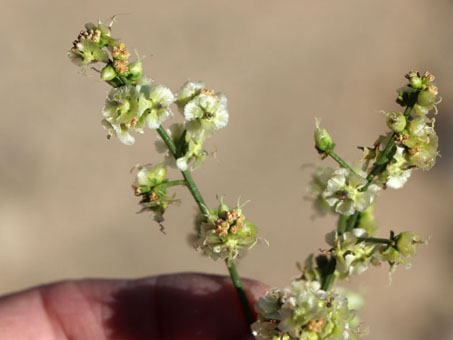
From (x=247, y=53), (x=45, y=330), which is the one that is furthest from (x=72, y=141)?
(x=45, y=330)

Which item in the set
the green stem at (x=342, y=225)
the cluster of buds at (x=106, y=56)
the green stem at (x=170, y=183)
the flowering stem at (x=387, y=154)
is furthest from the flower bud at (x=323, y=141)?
the cluster of buds at (x=106, y=56)

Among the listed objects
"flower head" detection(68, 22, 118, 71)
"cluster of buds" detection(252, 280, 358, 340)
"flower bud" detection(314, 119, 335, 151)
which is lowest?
"cluster of buds" detection(252, 280, 358, 340)

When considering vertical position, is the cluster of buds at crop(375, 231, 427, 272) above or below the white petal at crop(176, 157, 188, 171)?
below

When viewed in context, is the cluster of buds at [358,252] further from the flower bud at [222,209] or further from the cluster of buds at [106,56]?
the cluster of buds at [106,56]

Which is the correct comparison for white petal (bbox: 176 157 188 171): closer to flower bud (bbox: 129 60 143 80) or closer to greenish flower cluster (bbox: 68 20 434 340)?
greenish flower cluster (bbox: 68 20 434 340)

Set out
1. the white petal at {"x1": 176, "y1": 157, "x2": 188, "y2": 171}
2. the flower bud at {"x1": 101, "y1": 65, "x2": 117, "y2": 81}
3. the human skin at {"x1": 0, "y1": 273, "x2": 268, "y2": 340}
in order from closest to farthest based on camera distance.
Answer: the flower bud at {"x1": 101, "y1": 65, "x2": 117, "y2": 81} < the white petal at {"x1": 176, "y1": 157, "x2": 188, "y2": 171} < the human skin at {"x1": 0, "y1": 273, "x2": 268, "y2": 340}

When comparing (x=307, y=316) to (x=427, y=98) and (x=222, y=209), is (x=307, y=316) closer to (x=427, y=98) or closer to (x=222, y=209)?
(x=222, y=209)

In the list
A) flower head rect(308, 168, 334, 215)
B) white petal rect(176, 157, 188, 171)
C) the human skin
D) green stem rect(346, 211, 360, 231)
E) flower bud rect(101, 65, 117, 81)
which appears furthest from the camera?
the human skin

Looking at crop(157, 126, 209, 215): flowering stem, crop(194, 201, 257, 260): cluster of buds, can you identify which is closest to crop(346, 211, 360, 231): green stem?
crop(194, 201, 257, 260): cluster of buds

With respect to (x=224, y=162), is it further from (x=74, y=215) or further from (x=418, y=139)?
(x=418, y=139)
